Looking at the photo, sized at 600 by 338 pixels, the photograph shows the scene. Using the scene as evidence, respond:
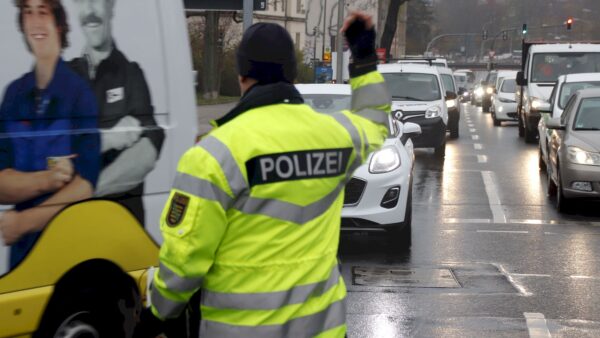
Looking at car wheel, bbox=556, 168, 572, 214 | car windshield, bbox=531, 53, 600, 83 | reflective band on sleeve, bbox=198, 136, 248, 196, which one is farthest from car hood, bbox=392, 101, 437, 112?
reflective band on sleeve, bbox=198, 136, 248, 196

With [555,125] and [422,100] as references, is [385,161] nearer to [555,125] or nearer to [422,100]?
[555,125]

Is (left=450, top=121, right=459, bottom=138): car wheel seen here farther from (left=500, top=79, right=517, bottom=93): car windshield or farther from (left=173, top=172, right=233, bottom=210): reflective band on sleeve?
(left=173, top=172, right=233, bottom=210): reflective band on sleeve

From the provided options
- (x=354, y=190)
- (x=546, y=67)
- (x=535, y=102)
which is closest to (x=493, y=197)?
(x=354, y=190)

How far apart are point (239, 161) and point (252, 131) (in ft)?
0.36

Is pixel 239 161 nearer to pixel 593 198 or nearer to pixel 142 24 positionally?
pixel 142 24

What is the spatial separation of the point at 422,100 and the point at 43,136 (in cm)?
1793

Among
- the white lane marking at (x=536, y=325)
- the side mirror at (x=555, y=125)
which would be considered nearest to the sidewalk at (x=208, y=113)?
the side mirror at (x=555, y=125)

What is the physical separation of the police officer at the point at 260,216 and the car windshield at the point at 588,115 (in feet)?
36.7

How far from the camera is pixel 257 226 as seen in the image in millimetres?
3287

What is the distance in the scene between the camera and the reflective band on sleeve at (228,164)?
125 inches

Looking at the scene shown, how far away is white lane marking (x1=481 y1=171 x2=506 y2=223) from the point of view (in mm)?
13266

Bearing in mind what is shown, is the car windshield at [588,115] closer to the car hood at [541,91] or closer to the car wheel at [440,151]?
the car wheel at [440,151]

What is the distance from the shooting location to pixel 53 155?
15.3ft

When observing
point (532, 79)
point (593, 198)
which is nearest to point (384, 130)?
point (593, 198)
